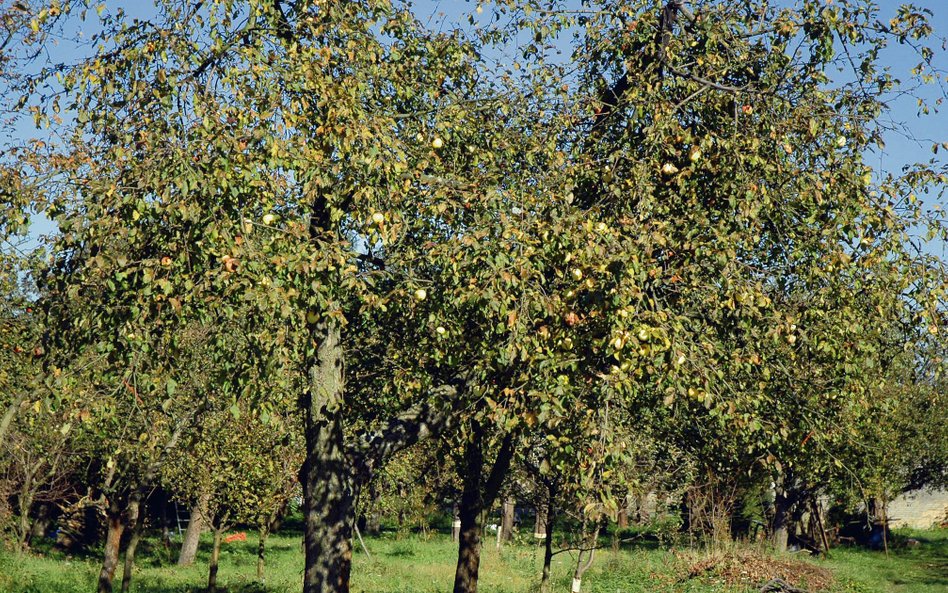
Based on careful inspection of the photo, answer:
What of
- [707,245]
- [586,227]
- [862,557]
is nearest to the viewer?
[586,227]

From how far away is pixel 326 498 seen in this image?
9445mm

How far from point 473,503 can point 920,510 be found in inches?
1816

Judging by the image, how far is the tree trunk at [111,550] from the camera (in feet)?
69.3

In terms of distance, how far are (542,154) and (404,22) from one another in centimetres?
244

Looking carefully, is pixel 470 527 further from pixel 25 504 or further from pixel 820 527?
pixel 820 527

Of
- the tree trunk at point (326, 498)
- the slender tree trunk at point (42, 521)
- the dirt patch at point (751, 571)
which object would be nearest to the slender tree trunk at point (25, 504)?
the slender tree trunk at point (42, 521)

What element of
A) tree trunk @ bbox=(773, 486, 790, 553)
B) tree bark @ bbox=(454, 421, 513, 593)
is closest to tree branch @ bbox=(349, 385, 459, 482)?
tree bark @ bbox=(454, 421, 513, 593)

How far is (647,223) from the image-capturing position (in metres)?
8.48

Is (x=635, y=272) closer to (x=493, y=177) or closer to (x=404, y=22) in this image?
(x=493, y=177)

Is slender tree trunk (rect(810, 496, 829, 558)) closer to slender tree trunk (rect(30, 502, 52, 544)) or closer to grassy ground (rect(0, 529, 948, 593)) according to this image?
grassy ground (rect(0, 529, 948, 593))

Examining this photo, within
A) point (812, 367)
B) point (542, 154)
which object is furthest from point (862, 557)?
point (542, 154)

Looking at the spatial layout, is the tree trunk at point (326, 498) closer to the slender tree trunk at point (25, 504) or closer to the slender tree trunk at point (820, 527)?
the slender tree trunk at point (25, 504)

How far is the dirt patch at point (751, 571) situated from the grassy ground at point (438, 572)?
0.38 metres

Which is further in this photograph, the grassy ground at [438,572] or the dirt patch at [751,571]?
the dirt patch at [751,571]
